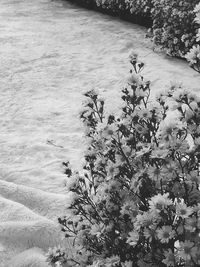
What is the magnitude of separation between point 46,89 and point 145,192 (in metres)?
3.47

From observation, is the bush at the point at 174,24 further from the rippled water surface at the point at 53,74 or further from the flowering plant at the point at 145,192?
the flowering plant at the point at 145,192

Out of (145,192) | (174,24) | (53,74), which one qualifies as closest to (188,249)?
(145,192)

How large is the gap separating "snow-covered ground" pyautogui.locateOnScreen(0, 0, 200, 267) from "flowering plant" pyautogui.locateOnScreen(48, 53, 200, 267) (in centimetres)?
74

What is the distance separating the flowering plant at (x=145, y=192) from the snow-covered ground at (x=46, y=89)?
2.44 ft

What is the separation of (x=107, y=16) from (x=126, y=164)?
6.64 m

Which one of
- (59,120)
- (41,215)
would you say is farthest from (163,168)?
(59,120)

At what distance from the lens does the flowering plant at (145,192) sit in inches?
60.2

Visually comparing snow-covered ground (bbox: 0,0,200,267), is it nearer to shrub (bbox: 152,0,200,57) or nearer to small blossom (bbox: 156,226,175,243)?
shrub (bbox: 152,0,200,57)

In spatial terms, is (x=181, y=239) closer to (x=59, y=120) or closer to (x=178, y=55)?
(x=59, y=120)

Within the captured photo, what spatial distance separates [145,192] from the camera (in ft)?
5.96

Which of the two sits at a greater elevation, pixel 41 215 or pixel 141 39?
pixel 141 39

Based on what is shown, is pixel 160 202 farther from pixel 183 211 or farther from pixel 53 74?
pixel 53 74

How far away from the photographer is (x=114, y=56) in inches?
238

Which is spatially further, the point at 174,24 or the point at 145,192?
the point at 174,24
